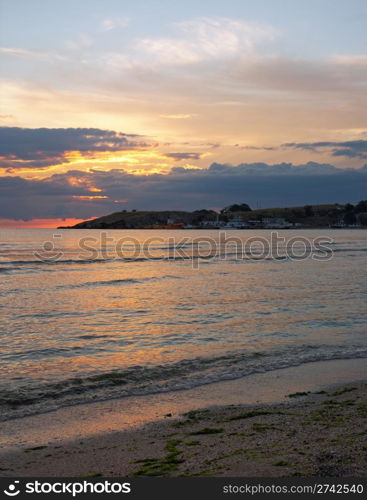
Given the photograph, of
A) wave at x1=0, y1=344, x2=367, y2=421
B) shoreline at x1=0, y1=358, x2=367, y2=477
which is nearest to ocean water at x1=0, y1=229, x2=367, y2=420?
wave at x1=0, y1=344, x2=367, y2=421

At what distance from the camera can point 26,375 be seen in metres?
13.4

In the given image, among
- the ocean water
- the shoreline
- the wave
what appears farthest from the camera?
the ocean water

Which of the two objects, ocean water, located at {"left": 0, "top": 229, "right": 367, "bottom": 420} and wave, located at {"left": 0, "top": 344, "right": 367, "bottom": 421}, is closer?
wave, located at {"left": 0, "top": 344, "right": 367, "bottom": 421}

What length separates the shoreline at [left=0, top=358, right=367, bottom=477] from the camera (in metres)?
7.37

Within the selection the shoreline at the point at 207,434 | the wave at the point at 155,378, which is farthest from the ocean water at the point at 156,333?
the shoreline at the point at 207,434

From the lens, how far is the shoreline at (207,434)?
7.37m

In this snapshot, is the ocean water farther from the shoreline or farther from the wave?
the shoreline

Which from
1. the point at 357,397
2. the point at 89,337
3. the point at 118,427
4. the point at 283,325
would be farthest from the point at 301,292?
the point at 118,427

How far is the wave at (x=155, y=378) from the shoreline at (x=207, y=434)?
496 millimetres

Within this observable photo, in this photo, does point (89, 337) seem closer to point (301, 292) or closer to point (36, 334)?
point (36, 334)

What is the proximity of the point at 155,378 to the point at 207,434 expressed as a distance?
451cm

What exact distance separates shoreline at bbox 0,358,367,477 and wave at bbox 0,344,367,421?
1.63 feet

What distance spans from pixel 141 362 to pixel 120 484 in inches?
316

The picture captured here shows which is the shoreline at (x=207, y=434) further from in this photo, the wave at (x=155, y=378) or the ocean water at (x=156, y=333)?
the ocean water at (x=156, y=333)
